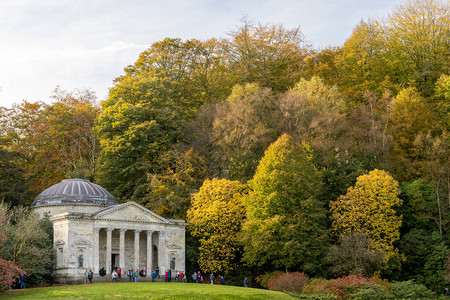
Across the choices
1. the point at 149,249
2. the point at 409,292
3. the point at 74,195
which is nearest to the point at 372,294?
the point at 409,292

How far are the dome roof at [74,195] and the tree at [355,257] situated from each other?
73.9 ft

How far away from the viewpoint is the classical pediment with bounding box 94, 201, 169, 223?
173ft

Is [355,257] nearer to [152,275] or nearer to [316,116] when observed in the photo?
[316,116]

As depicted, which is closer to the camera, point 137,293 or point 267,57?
point 137,293

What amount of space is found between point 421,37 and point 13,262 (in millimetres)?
52255

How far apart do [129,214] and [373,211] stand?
2171 cm

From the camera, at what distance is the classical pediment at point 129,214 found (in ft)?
173

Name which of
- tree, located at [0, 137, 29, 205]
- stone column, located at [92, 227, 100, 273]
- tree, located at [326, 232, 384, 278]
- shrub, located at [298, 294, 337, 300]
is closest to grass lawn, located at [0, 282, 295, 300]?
shrub, located at [298, 294, 337, 300]

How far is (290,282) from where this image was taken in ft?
157

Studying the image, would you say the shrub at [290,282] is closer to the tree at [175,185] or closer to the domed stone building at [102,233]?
the domed stone building at [102,233]

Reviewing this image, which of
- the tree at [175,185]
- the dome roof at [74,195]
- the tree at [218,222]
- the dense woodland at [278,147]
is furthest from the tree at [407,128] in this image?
the dome roof at [74,195]

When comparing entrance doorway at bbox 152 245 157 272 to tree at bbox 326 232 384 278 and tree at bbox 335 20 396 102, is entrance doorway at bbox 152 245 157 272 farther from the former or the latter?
tree at bbox 335 20 396 102

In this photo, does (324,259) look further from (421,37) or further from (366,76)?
(421,37)

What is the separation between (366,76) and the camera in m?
71.0
